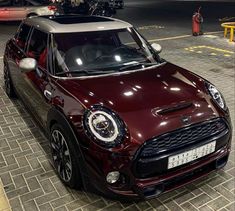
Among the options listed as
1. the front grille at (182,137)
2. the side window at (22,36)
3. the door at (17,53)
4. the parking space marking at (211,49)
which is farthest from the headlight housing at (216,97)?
the parking space marking at (211,49)

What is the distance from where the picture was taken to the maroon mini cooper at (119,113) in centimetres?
244

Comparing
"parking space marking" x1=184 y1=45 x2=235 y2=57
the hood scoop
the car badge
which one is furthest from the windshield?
"parking space marking" x1=184 y1=45 x2=235 y2=57

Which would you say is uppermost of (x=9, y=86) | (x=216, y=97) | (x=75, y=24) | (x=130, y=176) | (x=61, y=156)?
(x=75, y=24)

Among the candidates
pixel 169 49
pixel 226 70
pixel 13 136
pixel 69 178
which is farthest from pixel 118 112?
pixel 169 49

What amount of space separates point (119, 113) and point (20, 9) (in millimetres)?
12346

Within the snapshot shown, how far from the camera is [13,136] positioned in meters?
4.17

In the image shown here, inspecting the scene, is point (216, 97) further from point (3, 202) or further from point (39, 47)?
point (3, 202)

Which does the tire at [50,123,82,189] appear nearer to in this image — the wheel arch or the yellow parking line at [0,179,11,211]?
the wheel arch

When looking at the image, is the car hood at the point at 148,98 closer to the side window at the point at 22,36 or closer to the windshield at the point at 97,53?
the windshield at the point at 97,53

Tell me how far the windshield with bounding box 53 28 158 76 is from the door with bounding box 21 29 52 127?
200mm

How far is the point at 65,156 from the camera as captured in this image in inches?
115

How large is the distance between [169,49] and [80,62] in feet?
21.2

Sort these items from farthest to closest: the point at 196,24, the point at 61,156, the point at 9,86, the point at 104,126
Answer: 1. the point at 196,24
2. the point at 9,86
3. the point at 61,156
4. the point at 104,126

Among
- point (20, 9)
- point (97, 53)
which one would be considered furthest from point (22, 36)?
point (20, 9)
